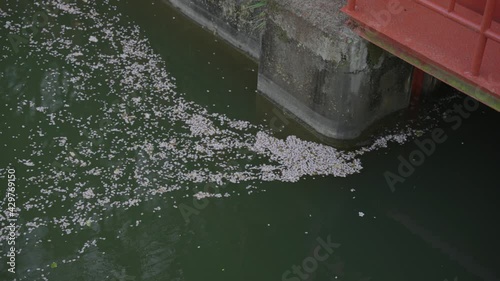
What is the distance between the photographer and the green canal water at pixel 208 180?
6609 mm

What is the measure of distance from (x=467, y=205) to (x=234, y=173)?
7.68ft

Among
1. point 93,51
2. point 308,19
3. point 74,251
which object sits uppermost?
point 308,19

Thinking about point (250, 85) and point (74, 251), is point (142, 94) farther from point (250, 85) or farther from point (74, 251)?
point (74, 251)

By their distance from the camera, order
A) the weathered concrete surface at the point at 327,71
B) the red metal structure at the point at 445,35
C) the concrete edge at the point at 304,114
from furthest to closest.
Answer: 1. the concrete edge at the point at 304,114
2. the weathered concrete surface at the point at 327,71
3. the red metal structure at the point at 445,35

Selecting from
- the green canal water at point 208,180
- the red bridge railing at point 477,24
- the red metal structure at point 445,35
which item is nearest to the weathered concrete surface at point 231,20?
the green canal water at point 208,180

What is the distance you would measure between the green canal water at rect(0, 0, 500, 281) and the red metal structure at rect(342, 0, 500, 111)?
5.08ft

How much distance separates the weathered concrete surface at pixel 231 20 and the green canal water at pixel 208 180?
211 mm

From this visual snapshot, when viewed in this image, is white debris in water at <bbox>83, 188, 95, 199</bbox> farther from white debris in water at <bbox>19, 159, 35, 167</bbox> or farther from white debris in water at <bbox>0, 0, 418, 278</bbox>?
white debris in water at <bbox>19, 159, 35, 167</bbox>

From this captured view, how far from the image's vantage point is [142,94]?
8414 mm

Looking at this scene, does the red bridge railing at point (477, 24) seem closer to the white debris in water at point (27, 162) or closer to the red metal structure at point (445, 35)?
the red metal structure at point (445, 35)

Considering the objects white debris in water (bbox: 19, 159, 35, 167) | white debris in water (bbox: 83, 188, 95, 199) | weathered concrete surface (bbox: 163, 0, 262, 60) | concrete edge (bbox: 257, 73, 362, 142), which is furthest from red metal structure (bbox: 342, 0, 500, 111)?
white debris in water (bbox: 19, 159, 35, 167)

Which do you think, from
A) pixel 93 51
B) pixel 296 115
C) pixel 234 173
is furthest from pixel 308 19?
pixel 93 51

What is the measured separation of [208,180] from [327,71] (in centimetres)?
163

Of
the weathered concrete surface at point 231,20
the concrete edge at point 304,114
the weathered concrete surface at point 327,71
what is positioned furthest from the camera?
the weathered concrete surface at point 231,20
